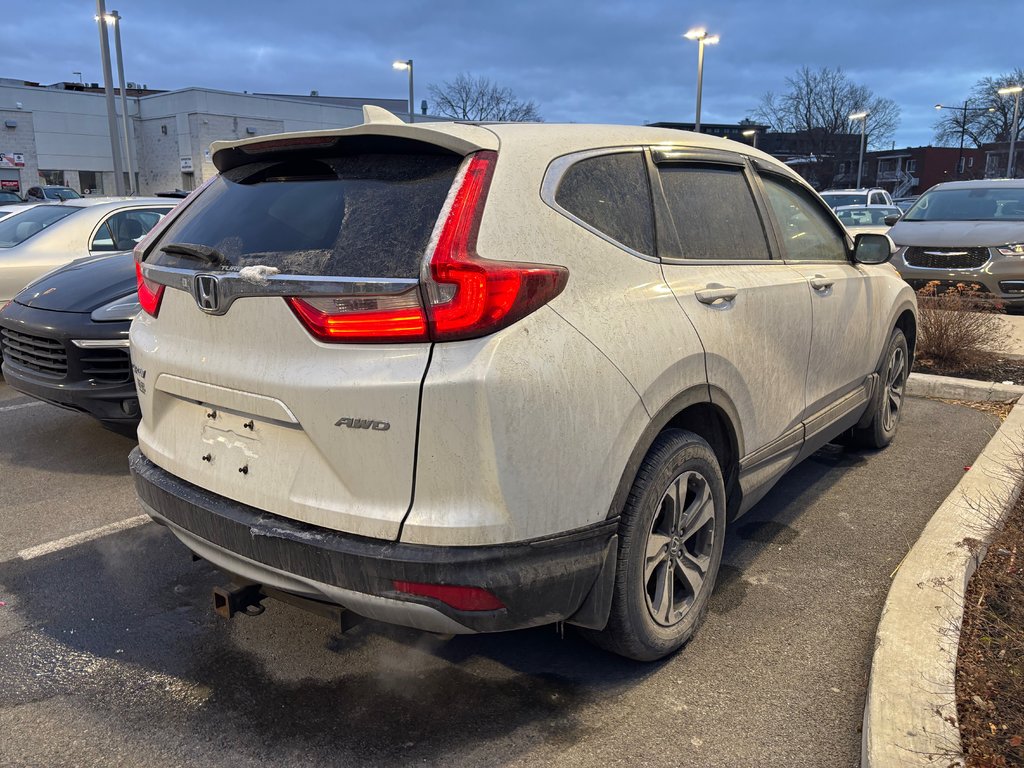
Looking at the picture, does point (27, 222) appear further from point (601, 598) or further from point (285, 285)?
point (601, 598)

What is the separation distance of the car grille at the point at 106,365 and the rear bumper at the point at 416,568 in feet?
8.15

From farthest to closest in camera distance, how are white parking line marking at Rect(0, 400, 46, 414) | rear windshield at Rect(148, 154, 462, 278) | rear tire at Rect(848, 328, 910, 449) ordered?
white parking line marking at Rect(0, 400, 46, 414)
rear tire at Rect(848, 328, 910, 449)
rear windshield at Rect(148, 154, 462, 278)

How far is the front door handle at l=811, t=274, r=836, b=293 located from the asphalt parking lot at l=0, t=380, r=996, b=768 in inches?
47.7

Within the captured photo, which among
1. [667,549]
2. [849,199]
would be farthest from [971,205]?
[667,549]

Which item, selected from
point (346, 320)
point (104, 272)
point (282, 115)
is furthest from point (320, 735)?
point (282, 115)

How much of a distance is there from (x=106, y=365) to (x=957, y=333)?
6748 millimetres

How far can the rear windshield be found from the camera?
90.1 inches

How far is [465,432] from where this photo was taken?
212 cm

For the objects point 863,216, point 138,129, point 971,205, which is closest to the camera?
point 971,205

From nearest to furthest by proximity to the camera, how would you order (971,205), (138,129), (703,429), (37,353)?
(703,429), (37,353), (971,205), (138,129)

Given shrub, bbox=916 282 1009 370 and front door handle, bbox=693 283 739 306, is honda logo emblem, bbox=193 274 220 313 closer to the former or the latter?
front door handle, bbox=693 283 739 306

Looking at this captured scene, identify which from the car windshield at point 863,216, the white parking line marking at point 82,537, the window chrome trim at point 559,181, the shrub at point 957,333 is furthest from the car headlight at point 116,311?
the car windshield at point 863,216

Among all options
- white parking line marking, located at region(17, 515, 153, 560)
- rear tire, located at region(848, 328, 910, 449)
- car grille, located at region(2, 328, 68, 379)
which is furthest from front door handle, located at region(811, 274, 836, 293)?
car grille, located at region(2, 328, 68, 379)

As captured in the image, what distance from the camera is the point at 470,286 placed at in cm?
217
